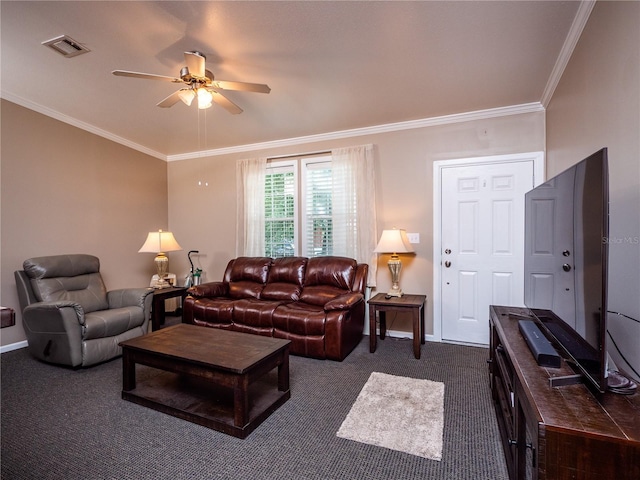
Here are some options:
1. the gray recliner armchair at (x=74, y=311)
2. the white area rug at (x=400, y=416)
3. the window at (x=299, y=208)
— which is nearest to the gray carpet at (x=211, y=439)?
the white area rug at (x=400, y=416)

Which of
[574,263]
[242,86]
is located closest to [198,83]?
[242,86]

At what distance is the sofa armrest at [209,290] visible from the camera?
149 inches

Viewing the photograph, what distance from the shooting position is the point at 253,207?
453cm

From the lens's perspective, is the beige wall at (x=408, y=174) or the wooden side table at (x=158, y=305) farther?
the wooden side table at (x=158, y=305)

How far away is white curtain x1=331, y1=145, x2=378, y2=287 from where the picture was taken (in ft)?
12.7

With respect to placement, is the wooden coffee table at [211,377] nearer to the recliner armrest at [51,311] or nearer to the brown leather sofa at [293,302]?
the brown leather sofa at [293,302]

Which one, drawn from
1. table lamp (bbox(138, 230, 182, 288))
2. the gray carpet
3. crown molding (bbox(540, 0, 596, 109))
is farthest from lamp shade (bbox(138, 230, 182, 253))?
crown molding (bbox(540, 0, 596, 109))

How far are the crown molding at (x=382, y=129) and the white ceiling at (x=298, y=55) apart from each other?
106 mm

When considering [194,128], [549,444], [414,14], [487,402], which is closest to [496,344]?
[487,402]

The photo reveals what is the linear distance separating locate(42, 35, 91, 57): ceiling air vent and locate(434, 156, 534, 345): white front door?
355cm

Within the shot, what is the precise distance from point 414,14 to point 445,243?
2.36 meters

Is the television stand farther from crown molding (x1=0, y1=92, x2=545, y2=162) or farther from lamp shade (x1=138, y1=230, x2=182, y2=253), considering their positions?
lamp shade (x1=138, y1=230, x2=182, y2=253)

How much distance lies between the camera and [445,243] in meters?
3.59

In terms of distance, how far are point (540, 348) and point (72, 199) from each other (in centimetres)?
481
